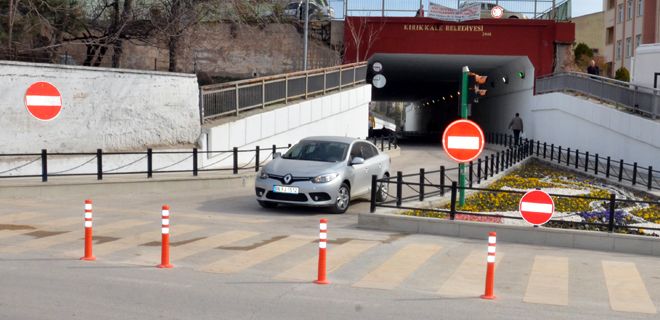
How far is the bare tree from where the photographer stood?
38406 millimetres

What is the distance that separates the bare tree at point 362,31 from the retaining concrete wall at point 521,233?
25.1 meters

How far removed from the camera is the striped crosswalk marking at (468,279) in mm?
9000

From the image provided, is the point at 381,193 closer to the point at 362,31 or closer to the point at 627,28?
the point at 362,31

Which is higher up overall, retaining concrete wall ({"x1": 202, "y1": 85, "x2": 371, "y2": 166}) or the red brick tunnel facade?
the red brick tunnel facade

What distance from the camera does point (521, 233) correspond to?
1322 cm

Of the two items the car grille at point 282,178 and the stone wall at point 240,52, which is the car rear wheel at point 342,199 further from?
the stone wall at point 240,52

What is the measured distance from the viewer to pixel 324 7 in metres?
39.4

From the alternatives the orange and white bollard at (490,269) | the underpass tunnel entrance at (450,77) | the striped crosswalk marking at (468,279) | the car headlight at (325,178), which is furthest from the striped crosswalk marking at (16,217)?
Result: the underpass tunnel entrance at (450,77)

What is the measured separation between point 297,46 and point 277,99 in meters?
8.86

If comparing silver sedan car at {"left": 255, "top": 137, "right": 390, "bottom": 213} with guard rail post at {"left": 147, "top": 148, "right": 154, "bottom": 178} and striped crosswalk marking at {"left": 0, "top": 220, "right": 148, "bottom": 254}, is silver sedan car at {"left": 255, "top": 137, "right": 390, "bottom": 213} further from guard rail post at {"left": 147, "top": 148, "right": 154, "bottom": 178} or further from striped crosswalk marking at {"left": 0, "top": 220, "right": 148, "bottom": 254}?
guard rail post at {"left": 147, "top": 148, "right": 154, "bottom": 178}

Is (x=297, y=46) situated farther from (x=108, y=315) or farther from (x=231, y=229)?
(x=108, y=315)

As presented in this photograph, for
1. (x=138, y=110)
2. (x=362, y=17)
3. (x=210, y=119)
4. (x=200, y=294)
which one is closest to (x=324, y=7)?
(x=362, y=17)

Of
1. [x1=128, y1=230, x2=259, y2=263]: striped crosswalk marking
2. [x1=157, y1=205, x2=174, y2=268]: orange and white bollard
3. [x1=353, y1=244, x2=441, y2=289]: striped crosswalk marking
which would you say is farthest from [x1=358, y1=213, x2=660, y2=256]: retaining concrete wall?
[x1=157, y1=205, x2=174, y2=268]: orange and white bollard

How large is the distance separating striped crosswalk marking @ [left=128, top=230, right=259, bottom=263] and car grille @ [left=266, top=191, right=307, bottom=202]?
2.49 meters
